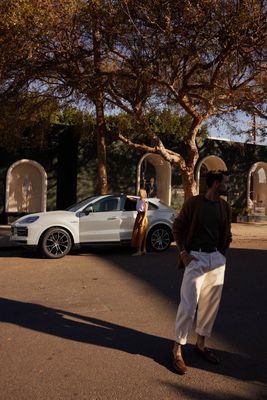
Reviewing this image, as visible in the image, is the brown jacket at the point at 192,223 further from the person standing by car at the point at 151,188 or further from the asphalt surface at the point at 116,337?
the person standing by car at the point at 151,188

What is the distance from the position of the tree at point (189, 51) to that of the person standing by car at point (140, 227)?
344 centimetres

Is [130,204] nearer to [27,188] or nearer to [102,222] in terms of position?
[102,222]

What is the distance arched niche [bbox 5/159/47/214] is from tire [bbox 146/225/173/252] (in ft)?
25.8

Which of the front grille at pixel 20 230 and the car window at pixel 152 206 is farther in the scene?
the car window at pixel 152 206

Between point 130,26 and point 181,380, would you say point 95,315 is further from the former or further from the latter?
point 130,26

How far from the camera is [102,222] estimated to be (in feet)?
37.3

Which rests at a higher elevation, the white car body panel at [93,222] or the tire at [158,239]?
the white car body panel at [93,222]

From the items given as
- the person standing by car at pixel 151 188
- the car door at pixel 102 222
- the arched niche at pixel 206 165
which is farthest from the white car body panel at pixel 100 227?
the arched niche at pixel 206 165

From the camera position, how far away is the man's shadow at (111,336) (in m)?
4.32

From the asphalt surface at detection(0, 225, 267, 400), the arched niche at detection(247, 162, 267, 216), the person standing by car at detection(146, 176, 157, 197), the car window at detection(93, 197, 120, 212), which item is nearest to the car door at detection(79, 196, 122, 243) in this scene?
the car window at detection(93, 197, 120, 212)

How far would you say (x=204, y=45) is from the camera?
11.4 metres

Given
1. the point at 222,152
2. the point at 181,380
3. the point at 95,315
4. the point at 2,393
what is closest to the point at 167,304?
the point at 95,315

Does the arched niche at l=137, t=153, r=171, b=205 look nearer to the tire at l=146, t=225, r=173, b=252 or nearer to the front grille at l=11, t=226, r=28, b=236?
the tire at l=146, t=225, r=173, b=252

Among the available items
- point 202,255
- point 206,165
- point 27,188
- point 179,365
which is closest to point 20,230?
point 202,255
